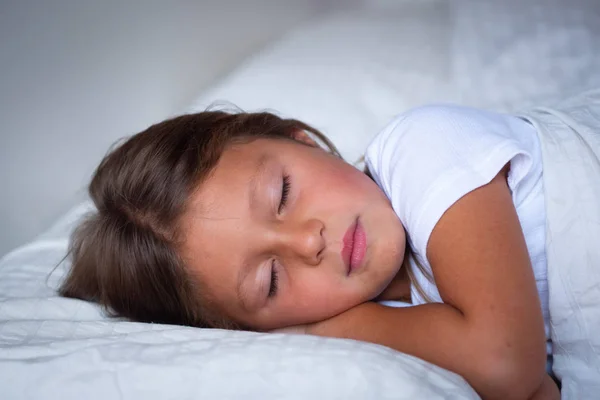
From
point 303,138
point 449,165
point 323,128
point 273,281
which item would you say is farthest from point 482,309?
point 323,128

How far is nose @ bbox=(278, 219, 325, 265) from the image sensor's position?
804mm

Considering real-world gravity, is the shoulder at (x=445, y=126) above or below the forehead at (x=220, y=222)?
above

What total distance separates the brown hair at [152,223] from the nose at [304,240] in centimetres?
15

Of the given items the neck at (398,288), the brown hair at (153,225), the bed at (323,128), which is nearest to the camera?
the bed at (323,128)

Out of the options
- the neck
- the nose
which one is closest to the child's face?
the nose

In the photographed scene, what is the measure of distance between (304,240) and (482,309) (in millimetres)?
237

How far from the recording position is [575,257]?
80cm

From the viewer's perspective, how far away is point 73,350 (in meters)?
0.68

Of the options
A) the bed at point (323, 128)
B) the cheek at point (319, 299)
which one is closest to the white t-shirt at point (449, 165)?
the cheek at point (319, 299)

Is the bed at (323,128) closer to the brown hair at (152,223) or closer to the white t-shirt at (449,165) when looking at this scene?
the brown hair at (152,223)

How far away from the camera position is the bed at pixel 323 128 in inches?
24.0

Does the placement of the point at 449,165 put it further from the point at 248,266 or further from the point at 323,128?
the point at 323,128

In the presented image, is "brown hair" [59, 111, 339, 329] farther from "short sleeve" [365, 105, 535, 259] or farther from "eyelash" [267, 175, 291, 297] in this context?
"short sleeve" [365, 105, 535, 259]

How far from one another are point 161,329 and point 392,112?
69 centimetres
